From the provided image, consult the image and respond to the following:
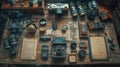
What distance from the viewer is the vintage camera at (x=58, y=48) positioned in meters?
5.91

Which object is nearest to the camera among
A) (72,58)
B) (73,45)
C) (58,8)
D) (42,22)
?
(72,58)

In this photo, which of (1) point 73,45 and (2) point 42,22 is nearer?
(1) point 73,45

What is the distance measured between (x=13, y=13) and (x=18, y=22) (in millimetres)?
344

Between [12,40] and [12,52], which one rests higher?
[12,40]

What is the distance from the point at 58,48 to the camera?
6047mm

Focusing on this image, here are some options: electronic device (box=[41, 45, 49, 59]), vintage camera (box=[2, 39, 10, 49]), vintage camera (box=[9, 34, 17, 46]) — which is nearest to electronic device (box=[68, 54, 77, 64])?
electronic device (box=[41, 45, 49, 59])

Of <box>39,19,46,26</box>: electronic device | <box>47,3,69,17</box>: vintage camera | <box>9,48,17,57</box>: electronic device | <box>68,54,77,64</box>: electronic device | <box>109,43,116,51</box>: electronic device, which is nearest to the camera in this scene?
<box>68,54,77,64</box>: electronic device

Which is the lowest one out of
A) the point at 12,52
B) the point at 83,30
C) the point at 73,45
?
the point at 12,52

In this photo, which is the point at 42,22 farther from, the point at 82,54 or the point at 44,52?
the point at 82,54

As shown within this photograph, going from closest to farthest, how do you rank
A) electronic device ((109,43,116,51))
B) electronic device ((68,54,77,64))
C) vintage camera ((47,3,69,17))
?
electronic device ((68,54,77,64)) → electronic device ((109,43,116,51)) → vintage camera ((47,3,69,17))

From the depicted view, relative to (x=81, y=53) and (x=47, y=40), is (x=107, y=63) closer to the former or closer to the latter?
(x=81, y=53)

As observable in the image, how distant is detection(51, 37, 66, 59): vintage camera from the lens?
19.4 feet

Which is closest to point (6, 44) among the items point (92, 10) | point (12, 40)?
point (12, 40)

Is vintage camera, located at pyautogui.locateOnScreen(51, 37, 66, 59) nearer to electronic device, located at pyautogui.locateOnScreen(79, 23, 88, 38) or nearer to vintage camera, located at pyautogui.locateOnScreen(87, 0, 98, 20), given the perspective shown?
electronic device, located at pyautogui.locateOnScreen(79, 23, 88, 38)
